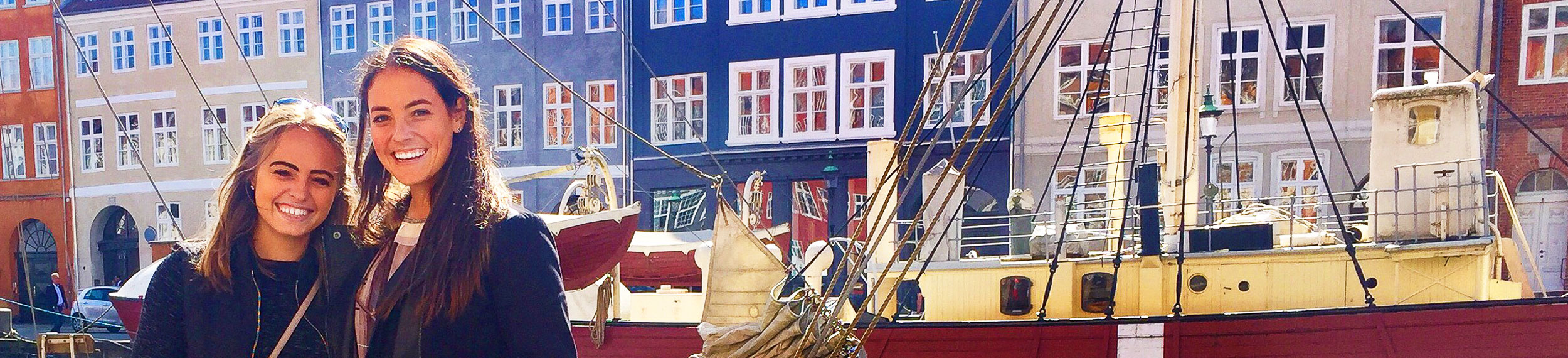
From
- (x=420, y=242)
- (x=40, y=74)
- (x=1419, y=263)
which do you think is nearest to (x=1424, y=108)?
(x=1419, y=263)

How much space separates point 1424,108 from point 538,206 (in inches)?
231

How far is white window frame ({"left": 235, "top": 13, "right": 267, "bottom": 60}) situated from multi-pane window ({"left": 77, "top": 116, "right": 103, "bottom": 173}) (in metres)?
1.55

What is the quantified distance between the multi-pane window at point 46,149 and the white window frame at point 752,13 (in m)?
5.97

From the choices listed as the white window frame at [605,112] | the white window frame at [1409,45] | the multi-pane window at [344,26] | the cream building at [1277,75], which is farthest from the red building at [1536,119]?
the multi-pane window at [344,26]

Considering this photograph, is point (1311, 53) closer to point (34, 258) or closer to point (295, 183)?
point (295, 183)

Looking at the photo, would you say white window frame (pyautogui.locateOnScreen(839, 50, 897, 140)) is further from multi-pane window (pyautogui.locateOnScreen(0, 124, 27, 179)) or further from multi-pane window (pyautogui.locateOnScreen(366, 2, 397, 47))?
multi-pane window (pyautogui.locateOnScreen(0, 124, 27, 179))

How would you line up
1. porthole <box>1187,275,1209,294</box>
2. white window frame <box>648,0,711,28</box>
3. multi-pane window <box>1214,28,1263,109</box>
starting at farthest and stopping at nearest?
1. white window frame <box>648,0,711,28</box>
2. multi-pane window <box>1214,28,1263,109</box>
3. porthole <box>1187,275,1209,294</box>

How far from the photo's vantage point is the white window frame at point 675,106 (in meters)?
7.48

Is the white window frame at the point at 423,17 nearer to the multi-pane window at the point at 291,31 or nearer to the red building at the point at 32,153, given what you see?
the multi-pane window at the point at 291,31

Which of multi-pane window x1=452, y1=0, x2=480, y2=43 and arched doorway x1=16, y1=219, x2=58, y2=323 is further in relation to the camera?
arched doorway x1=16, y1=219, x2=58, y2=323

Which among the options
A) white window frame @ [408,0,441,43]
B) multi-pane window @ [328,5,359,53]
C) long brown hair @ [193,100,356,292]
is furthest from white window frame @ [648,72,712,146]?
long brown hair @ [193,100,356,292]

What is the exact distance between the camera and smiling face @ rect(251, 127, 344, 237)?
1374 mm

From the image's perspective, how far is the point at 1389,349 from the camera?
3555 mm

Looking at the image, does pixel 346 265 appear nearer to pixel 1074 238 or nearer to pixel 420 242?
pixel 420 242
